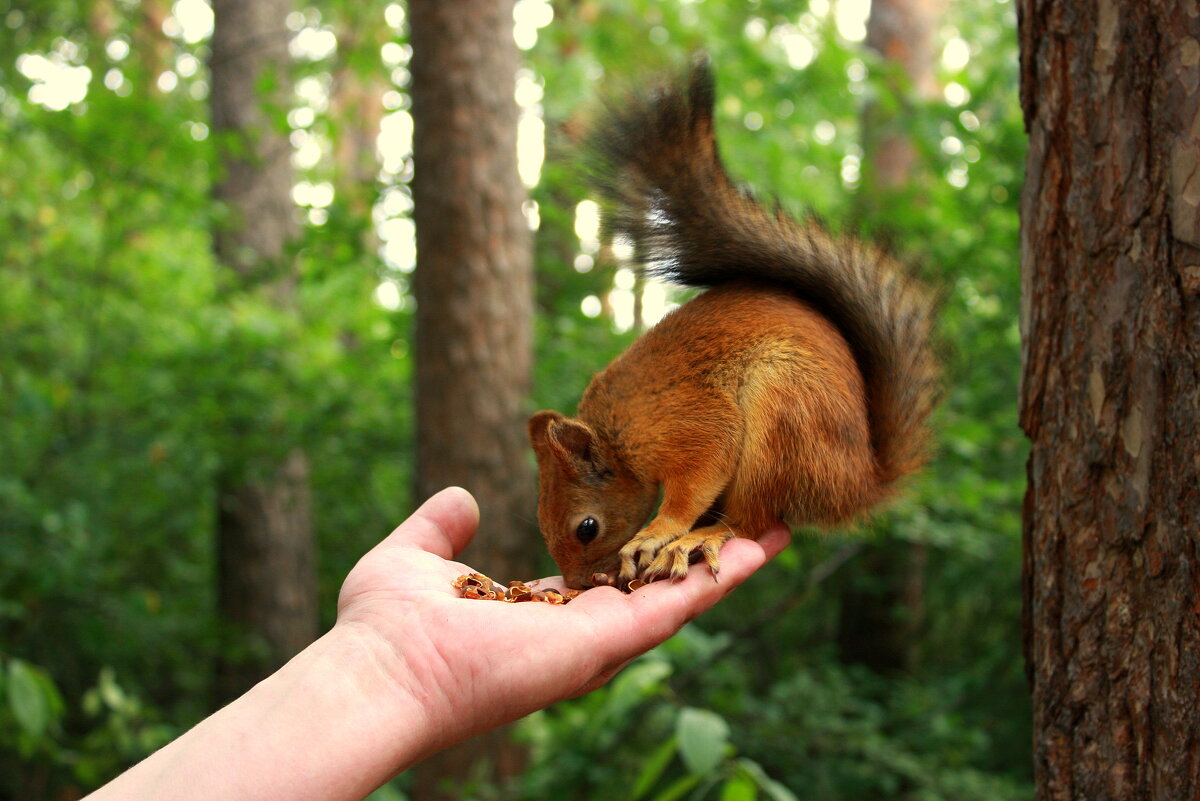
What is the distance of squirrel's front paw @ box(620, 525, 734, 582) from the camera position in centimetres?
147

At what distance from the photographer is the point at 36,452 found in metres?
4.66

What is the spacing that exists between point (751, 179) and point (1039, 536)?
3.22m

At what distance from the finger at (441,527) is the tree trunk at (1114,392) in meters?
0.91

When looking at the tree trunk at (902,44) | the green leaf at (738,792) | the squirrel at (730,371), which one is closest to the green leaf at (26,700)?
the squirrel at (730,371)

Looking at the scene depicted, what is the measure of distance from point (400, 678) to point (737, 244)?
92 centimetres

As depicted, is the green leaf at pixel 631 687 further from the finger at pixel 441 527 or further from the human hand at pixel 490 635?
the finger at pixel 441 527

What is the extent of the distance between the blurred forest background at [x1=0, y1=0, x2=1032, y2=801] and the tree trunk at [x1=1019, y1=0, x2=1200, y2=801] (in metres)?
1.35

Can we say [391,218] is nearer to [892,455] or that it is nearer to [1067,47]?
[892,455]

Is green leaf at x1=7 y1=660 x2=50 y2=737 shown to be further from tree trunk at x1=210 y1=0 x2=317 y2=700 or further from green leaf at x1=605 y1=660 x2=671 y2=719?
tree trunk at x1=210 y1=0 x2=317 y2=700

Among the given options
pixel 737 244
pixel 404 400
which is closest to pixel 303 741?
pixel 737 244

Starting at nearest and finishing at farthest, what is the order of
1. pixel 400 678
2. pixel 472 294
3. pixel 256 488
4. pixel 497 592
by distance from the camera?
pixel 400 678, pixel 497 592, pixel 472 294, pixel 256 488

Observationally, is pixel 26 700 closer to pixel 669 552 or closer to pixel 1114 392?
pixel 669 552

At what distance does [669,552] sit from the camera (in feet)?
4.98

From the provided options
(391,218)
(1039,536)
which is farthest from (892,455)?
(391,218)
